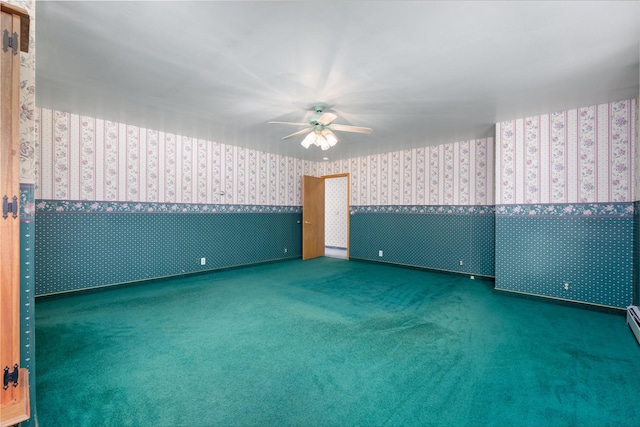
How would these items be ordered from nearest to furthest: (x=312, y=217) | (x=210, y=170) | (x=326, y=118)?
(x=326, y=118) → (x=210, y=170) → (x=312, y=217)

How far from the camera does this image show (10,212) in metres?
1.08

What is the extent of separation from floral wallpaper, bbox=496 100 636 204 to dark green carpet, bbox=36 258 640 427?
1.53 m

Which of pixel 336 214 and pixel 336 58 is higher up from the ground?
pixel 336 58

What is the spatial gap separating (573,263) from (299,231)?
17.4 ft

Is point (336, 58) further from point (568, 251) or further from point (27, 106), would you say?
point (568, 251)

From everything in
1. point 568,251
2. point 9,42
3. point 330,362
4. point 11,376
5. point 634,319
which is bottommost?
point 330,362

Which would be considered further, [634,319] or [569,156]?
[569,156]

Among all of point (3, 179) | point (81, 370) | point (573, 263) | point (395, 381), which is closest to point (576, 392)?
point (395, 381)

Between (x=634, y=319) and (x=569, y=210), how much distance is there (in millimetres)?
1454

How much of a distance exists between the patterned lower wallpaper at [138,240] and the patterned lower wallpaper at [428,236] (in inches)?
88.5

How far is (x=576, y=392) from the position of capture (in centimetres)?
200

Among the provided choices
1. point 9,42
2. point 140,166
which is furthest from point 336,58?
point 140,166

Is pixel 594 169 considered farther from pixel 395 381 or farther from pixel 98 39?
pixel 98 39

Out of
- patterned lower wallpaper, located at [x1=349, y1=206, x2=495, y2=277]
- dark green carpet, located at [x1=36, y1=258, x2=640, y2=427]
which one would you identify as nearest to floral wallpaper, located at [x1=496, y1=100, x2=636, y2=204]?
patterned lower wallpaper, located at [x1=349, y1=206, x2=495, y2=277]
